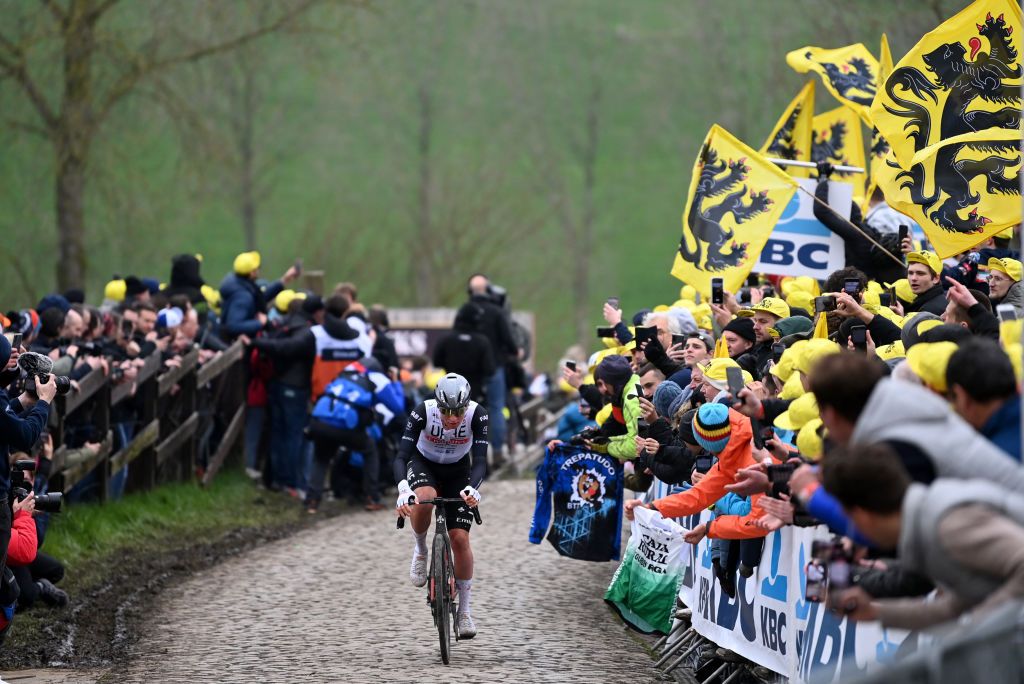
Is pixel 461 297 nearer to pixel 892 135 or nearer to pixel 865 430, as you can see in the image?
pixel 892 135

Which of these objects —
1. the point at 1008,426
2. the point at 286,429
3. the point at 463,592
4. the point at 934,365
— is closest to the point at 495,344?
the point at 286,429

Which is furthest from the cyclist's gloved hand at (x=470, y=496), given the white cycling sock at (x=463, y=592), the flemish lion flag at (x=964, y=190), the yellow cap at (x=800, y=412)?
the flemish lion flag at (x=964, y=190)

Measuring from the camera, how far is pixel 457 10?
6812 cm

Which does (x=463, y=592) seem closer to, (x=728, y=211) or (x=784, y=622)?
(x=784, y=622)

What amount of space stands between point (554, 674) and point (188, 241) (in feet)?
192

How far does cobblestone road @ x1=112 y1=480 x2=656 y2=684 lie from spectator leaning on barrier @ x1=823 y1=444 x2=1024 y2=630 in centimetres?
462

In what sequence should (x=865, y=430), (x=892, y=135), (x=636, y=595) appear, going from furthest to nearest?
(x=892, y=135)
(x=636, y=595)
(x=865, y=430)

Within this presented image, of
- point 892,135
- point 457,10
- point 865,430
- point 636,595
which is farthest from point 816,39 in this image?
point 457,10

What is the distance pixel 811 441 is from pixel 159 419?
10.9 metres

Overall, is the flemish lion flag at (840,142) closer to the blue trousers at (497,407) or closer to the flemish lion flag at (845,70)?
the flemish lion flag at (845,70)

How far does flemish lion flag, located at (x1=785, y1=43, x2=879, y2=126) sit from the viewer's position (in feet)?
51.2

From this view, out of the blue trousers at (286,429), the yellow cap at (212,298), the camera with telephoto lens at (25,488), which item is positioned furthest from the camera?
the yellow cap at (212,298)

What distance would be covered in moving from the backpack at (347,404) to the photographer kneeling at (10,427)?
7.85 meters

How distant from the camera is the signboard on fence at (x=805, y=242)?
13.6 metres
